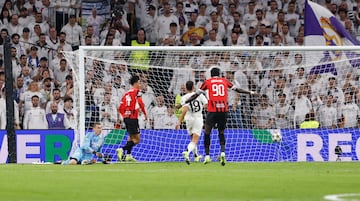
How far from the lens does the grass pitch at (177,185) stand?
1148cm

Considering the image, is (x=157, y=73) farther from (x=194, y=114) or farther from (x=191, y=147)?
(x=191, y=147)

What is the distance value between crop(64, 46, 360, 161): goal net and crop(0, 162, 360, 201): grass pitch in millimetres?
6579

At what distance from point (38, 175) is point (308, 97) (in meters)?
10.00

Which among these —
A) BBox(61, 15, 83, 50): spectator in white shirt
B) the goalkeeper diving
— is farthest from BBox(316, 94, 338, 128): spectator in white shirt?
BBox(61, 15, 83, 50): spectator in white shirt

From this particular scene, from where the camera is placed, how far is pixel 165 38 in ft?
89.5

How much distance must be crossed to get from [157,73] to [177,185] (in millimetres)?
11359

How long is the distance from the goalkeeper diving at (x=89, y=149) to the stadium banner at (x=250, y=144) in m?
1.91

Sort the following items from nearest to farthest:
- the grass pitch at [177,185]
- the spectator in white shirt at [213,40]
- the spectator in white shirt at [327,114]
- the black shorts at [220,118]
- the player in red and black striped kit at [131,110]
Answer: the grass pitch at [177,185] < the black shorts at [220,118] < the player in red and black striped kit at [131,110] < the spectator in white shirt at [327,114] < the spectator in white shirt at [213,40]

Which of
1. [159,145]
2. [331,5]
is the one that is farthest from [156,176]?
[331,5]

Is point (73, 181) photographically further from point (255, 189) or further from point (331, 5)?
point (331, 5)

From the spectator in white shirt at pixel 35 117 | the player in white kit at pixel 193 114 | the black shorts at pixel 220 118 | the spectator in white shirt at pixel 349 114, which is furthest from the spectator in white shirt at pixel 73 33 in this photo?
the spectator in white shirt at pixel 349 114

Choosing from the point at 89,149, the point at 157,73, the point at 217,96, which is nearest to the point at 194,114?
the point at 217,96

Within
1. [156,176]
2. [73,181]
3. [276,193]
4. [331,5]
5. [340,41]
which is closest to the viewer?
[276,193]

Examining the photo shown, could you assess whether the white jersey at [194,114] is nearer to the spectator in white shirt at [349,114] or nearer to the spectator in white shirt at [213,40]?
the spectator in white shirt at [349,114]
